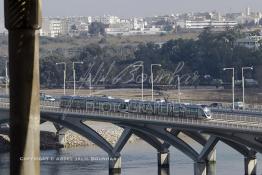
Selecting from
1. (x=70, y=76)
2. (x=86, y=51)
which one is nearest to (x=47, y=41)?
(x=86, y=51)

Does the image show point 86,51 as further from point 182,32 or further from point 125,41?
point 182,32

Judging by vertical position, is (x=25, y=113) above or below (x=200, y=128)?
above

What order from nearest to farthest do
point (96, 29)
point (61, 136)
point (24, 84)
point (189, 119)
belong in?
point (24, 84), point (189, 119), point (61, 136), point (96, 29)

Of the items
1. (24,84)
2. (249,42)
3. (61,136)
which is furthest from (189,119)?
(249,42)

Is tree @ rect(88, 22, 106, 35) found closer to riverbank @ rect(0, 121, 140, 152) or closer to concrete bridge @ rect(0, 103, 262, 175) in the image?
riverbank @ rect(0, 121, 140, 152)

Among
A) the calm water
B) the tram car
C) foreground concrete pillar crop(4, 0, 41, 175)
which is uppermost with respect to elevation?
foreground concrete pillar crop(4, 0, 41, 175)

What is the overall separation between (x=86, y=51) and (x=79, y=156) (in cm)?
7299

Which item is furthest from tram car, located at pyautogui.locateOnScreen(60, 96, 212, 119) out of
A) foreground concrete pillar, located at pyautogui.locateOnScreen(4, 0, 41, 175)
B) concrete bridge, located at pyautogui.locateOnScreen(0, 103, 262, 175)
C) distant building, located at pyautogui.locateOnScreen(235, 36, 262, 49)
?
distant building, located at pyautogui.locateOnScreen(235, 36, 262, 49)

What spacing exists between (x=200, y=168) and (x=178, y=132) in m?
5.67

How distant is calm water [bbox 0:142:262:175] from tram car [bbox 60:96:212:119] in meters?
2.11

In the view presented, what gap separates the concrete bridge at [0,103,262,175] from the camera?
128 ft

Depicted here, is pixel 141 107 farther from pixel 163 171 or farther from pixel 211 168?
pixel 211 168

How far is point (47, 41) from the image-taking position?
165875 mm

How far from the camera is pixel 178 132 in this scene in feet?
148
